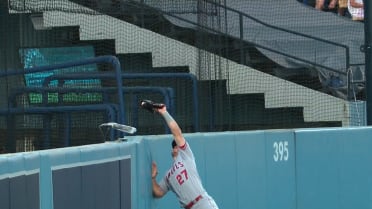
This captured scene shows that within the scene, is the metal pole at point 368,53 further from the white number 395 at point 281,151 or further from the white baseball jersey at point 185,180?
the white baseball jersey at point 185,180

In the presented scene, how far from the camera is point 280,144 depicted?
31.6 ft

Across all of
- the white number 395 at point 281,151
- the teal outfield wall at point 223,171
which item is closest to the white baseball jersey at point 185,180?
the teal outfield wall at point 223,171

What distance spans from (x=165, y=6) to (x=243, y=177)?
3.82 metres

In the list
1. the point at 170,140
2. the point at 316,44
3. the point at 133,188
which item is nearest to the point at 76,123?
the point at 170,140

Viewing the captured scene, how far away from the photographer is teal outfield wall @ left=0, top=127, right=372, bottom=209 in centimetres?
520

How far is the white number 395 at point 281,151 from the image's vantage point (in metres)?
9.49

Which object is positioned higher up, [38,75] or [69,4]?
[69,4]

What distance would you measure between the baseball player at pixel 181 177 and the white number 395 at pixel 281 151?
83.7 inches

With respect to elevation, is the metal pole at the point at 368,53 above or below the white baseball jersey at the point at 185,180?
above

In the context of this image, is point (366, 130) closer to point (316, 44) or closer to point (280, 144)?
point (280, 144)

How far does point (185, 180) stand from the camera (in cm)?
733

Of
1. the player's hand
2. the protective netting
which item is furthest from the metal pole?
the player's hand

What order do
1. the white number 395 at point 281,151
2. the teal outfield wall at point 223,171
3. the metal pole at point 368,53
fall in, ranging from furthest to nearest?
Answer: the metal pole at point 368,53 → the white number 395 at point 281,151 → the teal outfield wall at point 223,171

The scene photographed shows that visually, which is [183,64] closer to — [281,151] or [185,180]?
[281,151]
